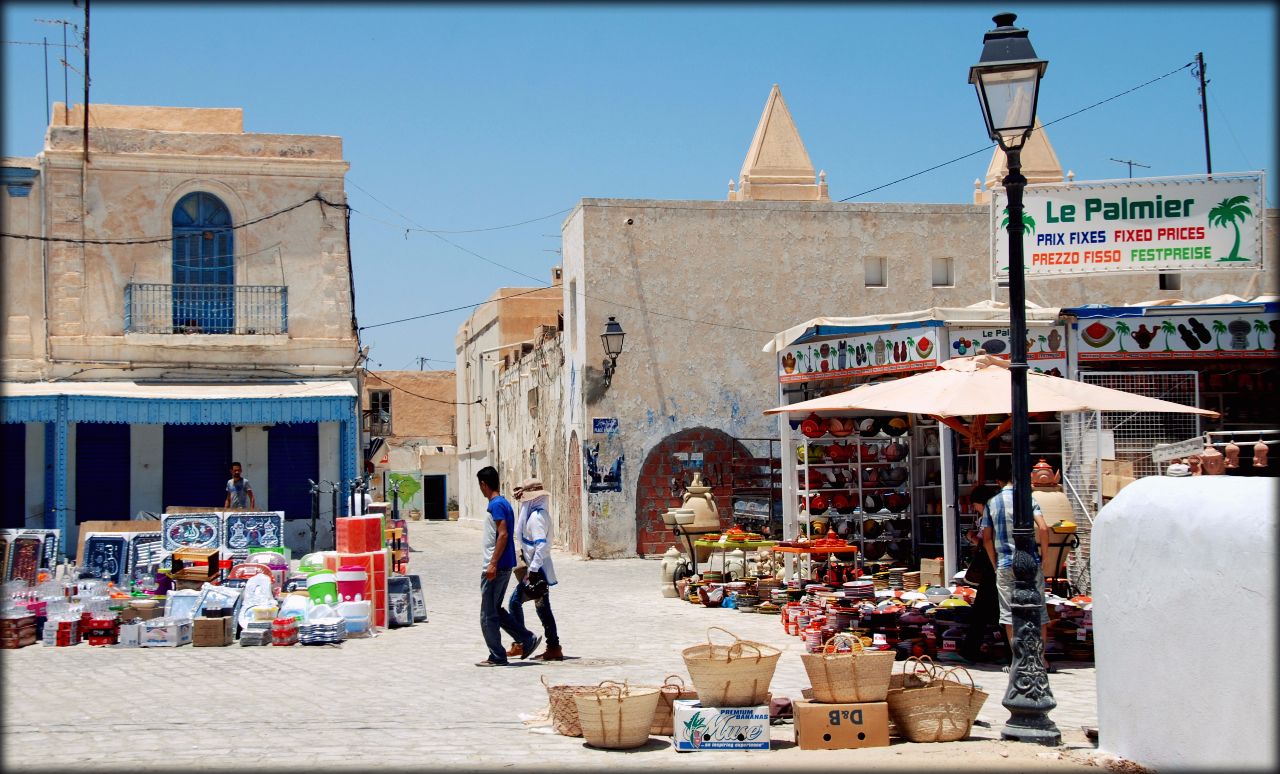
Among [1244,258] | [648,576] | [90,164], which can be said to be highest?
[90,164]

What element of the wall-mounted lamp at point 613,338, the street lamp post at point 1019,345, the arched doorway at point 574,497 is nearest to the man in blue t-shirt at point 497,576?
the street lamp post at point 1019,345

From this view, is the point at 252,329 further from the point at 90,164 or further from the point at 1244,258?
the point at 1244,258

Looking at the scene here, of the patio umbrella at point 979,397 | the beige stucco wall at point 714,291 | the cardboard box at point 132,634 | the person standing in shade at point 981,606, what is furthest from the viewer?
the beige stucco wall at point 714,291

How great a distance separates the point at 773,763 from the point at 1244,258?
12.0 meters

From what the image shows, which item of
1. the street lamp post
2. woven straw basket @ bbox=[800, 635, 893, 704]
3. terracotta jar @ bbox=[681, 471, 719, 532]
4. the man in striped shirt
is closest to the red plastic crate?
terracotta jar @ bbox=[681, 471, 719, 532]

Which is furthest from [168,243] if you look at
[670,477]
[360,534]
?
[360,534]

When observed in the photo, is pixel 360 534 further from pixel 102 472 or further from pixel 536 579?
pixel 102 472

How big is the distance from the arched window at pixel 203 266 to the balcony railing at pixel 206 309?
18 millimetres

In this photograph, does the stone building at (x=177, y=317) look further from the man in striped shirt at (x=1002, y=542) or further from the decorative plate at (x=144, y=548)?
the man in striped shirt at (x=1002, y=542)

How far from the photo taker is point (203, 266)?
23391 mm

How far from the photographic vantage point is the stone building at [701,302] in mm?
25391

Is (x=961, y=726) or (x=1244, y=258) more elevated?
(x=1244, y=258)

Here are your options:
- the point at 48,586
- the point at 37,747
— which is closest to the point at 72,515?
the point at 48,586

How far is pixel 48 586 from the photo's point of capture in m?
14.1
